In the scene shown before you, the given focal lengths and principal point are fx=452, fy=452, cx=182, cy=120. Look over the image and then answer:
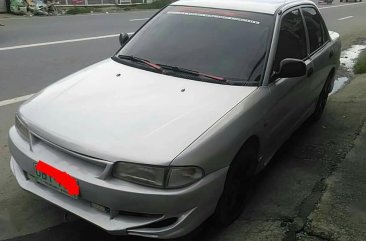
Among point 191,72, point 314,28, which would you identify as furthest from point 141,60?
point 314,28

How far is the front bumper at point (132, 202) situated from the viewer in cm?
272

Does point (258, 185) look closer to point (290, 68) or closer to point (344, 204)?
point (344, 204)

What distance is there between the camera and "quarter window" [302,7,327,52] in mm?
5074

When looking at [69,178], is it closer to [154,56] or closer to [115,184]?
[115,184]

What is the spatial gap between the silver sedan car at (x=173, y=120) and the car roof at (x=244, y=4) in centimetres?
1

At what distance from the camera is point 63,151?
2959mm

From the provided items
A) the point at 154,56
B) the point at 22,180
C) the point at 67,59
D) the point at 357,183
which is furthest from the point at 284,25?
the point at 67,59

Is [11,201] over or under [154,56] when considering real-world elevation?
A: under

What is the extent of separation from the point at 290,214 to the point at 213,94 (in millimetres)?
1170

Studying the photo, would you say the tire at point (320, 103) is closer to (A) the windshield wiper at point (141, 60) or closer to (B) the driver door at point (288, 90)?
(B) the driver door at point (288, 90)

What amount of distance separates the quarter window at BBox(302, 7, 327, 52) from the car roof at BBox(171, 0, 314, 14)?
55 cm

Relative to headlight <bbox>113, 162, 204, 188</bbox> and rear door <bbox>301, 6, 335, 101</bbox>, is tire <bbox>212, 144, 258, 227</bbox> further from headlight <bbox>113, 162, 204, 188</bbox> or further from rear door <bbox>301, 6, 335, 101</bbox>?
rear door <bbox>301, 6, 335, 101</bbox>

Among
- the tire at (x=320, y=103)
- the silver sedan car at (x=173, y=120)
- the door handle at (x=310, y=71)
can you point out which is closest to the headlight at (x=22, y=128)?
the silver sedan car at (x=173, y=120)

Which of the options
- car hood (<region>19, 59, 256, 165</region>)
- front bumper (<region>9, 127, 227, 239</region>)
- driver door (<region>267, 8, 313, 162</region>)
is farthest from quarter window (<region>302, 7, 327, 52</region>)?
front bumper (<region>9, 127, 227, 239</region>)
